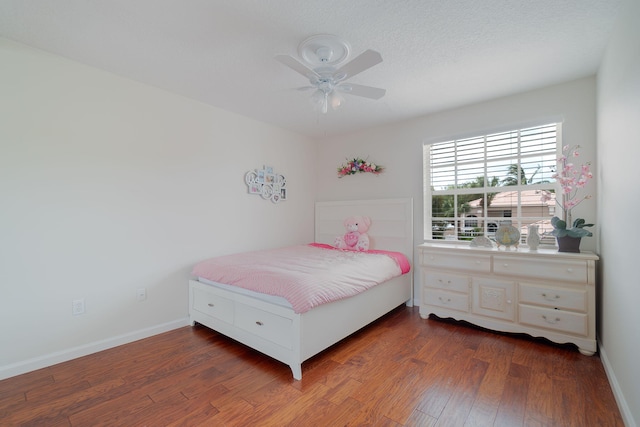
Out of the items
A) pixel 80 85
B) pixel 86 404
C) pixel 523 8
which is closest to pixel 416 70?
pixel 523 8

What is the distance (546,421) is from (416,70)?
2539 mm

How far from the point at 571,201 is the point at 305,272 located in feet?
8.03

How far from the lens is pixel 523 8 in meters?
1.70

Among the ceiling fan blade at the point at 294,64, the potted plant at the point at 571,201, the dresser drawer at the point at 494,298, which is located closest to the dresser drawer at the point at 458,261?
the dresser drawer at the point at 494,298

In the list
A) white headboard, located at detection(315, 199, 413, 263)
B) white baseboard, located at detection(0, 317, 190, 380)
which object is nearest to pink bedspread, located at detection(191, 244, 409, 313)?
white headboard, located at detection(315, 199, 413, 263)

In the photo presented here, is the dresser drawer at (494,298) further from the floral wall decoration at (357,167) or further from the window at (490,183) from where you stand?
the floral wall decoration at (357,167)

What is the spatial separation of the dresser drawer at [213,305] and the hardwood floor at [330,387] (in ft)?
0.82

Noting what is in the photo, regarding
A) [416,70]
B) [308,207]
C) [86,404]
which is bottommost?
[86,404]

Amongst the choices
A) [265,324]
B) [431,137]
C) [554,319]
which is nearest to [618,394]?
[554,319]

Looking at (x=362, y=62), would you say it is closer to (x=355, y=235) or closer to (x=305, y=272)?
(x=305, y=272)

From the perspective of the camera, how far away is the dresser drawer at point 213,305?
2.51 meters

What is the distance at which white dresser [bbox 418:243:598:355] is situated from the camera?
7.52 feet

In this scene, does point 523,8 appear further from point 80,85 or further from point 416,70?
point 80,85

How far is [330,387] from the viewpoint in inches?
73.7
